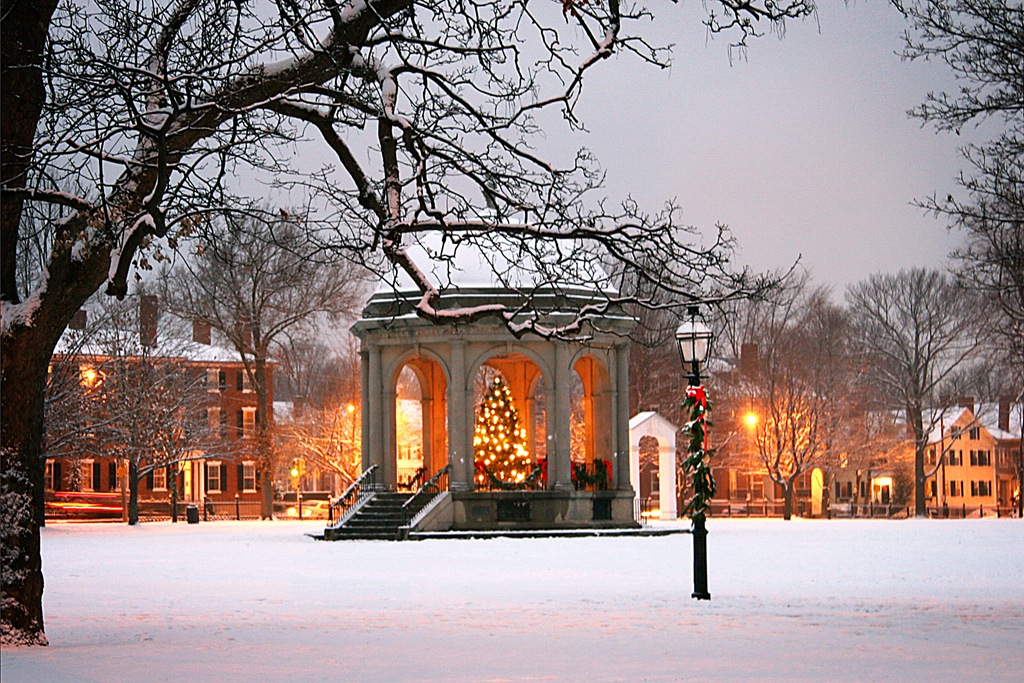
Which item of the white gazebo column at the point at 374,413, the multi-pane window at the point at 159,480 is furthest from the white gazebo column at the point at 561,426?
the multi-pane window at the point at 159,480

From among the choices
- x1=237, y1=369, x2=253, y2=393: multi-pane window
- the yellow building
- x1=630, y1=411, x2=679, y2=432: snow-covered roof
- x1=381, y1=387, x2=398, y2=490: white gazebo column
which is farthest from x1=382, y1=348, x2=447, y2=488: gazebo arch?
the yellow building

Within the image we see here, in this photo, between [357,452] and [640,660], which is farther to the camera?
[357,452]

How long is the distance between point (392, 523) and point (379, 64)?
990 inches

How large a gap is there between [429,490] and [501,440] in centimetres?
245

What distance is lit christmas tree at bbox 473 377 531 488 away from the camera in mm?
39281

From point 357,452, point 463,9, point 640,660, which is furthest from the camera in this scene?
point 357,452

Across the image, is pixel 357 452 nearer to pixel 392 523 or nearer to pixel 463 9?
pixel 392 523

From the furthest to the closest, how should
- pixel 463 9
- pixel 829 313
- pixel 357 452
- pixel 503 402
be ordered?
1. pixel 829 313
2. pixel 357 452
3. pixel 503 402
4. pixel 463 9

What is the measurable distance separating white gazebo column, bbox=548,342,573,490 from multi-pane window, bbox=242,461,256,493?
44836 mm

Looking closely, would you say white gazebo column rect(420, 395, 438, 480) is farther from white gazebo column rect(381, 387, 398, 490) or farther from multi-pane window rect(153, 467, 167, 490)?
multi-pane window rect(153, 467, 167, 490)

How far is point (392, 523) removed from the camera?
36.9 meters

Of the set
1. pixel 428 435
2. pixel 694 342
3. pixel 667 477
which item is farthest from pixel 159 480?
pixel 694 342

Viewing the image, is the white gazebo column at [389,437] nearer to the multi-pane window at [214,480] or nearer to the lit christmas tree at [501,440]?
the lit christmas tree at [501,440]

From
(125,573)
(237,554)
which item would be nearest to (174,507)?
(237,554)
